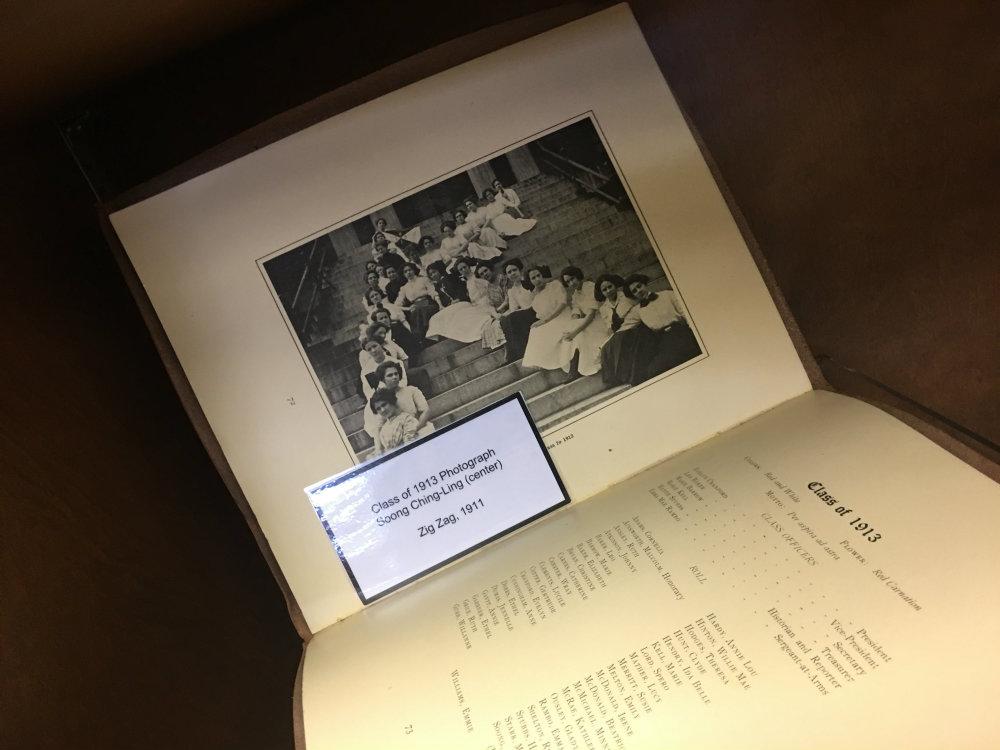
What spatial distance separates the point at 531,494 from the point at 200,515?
0.75 ft

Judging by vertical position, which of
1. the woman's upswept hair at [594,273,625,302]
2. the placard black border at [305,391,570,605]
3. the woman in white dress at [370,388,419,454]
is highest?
the woman's upswept hair at [594,273,625,302]

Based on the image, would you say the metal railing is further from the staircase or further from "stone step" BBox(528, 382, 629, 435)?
"stone step" BBox(528, 382, 629, 435)

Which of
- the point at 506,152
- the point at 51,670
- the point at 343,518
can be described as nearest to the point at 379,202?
the point at 506,152

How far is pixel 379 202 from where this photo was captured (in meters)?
0.48

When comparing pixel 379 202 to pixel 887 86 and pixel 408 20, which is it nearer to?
pixel 408 20

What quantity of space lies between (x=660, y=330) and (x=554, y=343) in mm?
73

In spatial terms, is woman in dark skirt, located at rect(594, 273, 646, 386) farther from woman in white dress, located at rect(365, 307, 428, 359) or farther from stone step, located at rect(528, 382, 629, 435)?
woman in white dress, located at rect(365, 307, 428, 359)

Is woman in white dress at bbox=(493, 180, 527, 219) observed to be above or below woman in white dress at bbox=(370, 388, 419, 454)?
above

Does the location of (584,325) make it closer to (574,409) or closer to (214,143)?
(574,409)

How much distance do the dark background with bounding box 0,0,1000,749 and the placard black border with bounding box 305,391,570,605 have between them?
0.28ft

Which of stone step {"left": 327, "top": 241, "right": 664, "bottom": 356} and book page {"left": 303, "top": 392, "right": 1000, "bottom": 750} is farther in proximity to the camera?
stone step {"left": 327, "top": 241, "right": 664, "bottom": 356}

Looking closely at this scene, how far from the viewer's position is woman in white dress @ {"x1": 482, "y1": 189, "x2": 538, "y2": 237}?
48cm

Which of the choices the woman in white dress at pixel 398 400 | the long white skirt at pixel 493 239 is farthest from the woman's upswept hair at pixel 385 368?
the long white skirt at pixel 493 239

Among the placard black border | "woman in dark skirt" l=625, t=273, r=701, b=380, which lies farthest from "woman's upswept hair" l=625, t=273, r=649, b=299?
the placard black border
